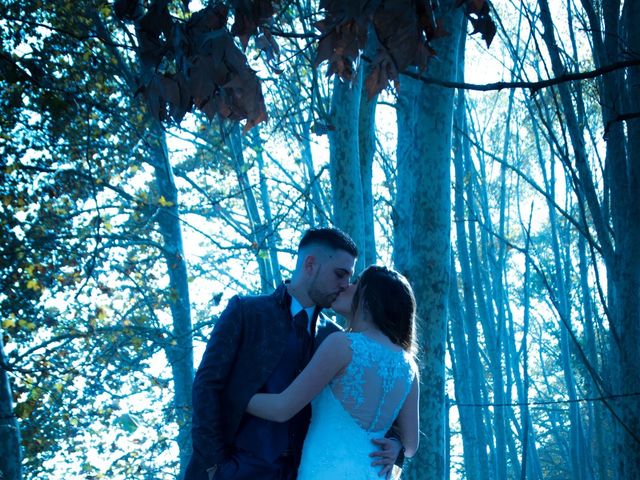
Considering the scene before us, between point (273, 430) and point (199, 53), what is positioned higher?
point (199, 53)

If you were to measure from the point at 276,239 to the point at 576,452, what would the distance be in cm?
751

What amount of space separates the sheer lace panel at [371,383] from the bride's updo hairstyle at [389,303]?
0.09 meters

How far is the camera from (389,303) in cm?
313

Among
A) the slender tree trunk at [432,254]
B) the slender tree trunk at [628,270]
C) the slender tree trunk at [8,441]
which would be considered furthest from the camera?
the slender tree trunk at [8,441]

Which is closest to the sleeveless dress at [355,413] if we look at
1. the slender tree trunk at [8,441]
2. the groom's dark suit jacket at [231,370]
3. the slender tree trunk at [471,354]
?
the groom's dark suit jacket at [231,370]

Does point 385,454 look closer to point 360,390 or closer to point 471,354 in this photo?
point 360,390

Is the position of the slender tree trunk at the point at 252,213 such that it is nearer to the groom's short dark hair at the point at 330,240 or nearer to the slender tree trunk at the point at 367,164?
the slender tree trunk at the point at 367,164

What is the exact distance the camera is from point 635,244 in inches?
172

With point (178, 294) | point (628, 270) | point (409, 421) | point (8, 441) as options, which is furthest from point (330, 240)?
point (178, 294)

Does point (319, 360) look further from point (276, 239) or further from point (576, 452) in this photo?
point (576, 452)

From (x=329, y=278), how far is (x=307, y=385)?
0.52m

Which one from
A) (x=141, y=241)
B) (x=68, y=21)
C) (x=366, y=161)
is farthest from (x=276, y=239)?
(x=366, y=161)

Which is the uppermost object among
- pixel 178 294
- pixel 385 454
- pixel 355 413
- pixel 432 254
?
pixel 178 294

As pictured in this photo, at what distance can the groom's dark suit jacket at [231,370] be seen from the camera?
2.96 m
